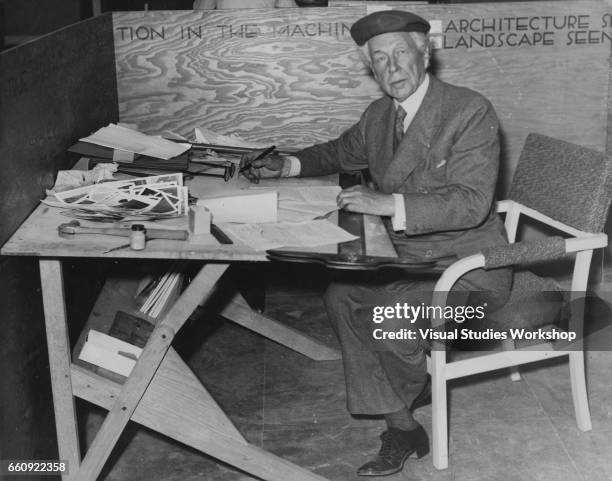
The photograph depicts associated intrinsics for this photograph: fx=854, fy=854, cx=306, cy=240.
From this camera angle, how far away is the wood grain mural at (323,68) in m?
3.69

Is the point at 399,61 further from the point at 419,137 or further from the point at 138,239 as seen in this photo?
the point at 138,239

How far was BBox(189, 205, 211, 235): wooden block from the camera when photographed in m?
2.36

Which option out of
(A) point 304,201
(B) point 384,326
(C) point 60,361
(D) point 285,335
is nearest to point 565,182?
(B) point 384,326

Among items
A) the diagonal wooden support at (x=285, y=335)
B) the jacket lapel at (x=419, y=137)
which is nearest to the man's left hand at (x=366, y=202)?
the jacket lapel at (x=419, y=137)

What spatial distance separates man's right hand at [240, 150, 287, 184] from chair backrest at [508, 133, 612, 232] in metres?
0.86

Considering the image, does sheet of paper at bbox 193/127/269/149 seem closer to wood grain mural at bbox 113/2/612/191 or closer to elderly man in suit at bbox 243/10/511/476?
wood grain mural at bbox 113/2/612/191

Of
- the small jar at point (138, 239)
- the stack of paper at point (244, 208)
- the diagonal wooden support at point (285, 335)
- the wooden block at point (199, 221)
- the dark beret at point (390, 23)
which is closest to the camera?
the small jar at point (138, 239)

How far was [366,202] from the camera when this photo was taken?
8.48 ft

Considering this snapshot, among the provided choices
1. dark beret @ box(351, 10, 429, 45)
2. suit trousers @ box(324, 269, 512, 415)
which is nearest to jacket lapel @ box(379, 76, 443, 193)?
dark beret @ box(351, 10, 429, 45)

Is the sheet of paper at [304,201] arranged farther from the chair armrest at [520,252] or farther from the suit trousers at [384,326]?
the chair armrest at [520,252]

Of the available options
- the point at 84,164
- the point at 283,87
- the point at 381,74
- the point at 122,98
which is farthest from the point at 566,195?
the point at 122,98

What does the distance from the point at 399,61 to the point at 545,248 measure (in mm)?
758

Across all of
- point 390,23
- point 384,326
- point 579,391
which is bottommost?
point 579,391

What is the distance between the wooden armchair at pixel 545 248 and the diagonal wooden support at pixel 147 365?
2.30 ft
